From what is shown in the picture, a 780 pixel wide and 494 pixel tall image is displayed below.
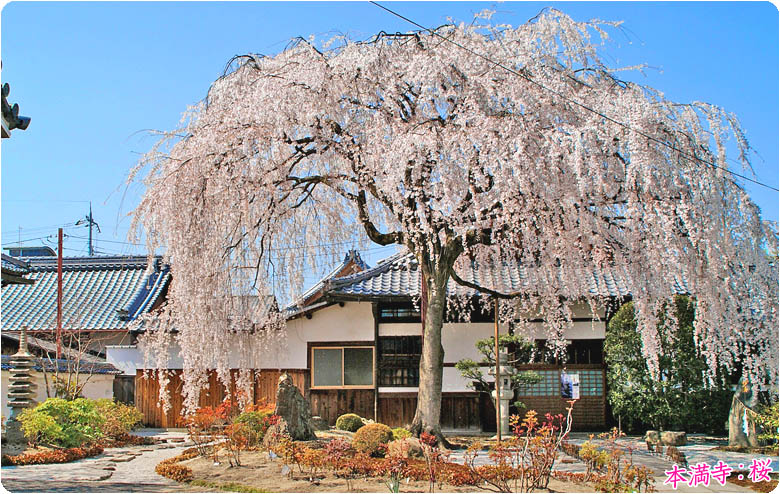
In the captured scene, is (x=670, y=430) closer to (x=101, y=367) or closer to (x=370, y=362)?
(x=370, y=362)

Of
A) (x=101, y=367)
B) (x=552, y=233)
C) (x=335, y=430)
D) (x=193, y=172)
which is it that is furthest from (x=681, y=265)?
(x=101, y=367)

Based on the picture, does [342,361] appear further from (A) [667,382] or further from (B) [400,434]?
(A) [667,382]

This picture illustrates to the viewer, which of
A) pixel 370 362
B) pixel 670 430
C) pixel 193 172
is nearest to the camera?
pixel 193 172

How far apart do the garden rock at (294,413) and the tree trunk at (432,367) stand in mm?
1735

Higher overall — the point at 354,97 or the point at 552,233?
the point at 354,97

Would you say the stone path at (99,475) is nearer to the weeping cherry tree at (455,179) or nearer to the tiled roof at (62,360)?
the weeping cherry tree at (455,179)

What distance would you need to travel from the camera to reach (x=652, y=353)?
10.5 metres

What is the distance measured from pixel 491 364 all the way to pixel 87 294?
13950mm

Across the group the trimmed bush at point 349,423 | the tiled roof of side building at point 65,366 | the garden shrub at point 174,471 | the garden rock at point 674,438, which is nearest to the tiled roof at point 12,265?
the tiled roof of side building at point 65,366

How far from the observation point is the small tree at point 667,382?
48.1 feet

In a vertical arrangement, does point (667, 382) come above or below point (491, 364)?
below

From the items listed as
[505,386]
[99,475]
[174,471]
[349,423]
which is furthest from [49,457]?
[505,386]

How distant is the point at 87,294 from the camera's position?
2298 centimetres

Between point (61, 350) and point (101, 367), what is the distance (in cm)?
100
